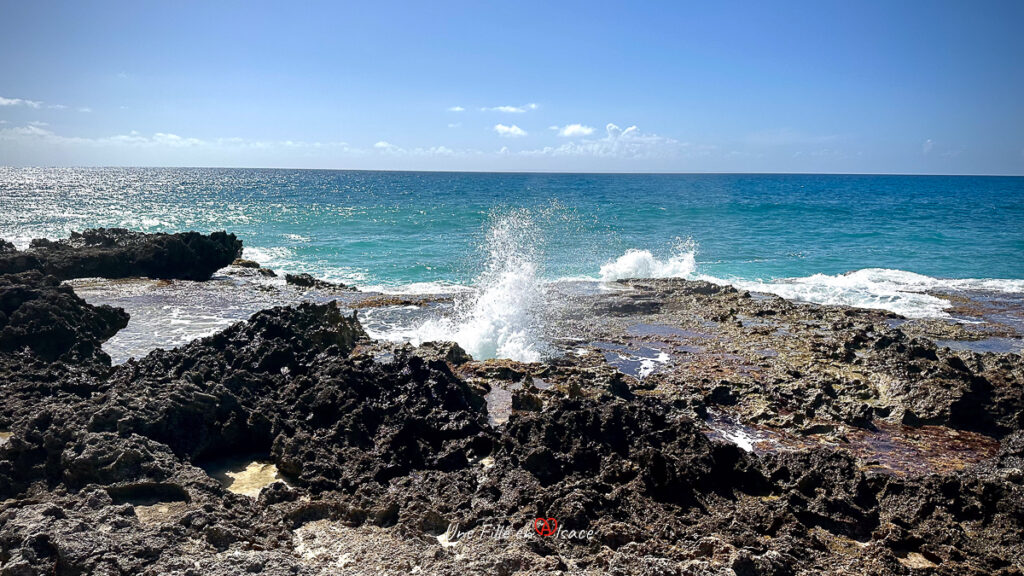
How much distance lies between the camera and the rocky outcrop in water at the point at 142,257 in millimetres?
20984

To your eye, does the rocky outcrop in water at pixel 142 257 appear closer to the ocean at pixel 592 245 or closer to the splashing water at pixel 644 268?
the ocean at pixel 592 245

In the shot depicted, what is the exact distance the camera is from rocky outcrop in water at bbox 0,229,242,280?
20984 millimetres

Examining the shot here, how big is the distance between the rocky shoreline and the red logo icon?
0.12 ft

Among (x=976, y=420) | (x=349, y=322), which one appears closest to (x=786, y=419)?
(x=976, y=420)

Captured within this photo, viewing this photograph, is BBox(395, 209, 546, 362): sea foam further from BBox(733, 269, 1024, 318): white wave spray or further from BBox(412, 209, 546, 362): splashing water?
BBox(733, 269, 1024, 318): white wave spray

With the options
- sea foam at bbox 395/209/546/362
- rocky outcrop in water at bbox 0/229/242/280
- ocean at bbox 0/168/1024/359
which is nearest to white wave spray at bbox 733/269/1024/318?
ocean at bbox 0/168/1024/359

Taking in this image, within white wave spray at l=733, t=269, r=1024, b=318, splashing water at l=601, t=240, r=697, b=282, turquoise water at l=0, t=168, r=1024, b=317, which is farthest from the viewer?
turquoise water at l=0, t=168, r=1024, b=317

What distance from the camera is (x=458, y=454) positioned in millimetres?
7141

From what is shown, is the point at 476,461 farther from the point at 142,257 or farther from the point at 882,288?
the point at 882,288

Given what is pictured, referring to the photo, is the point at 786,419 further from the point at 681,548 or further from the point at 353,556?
the point at 353,556

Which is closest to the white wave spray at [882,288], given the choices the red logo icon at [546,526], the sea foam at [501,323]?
the sea foam at [501,323]

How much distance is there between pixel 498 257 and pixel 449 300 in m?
8.99

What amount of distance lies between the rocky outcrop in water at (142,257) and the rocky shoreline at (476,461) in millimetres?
10403

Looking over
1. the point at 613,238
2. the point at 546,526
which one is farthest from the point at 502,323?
the point at 613,238
